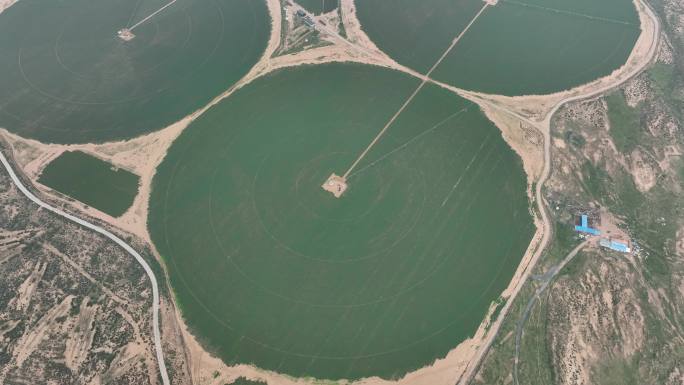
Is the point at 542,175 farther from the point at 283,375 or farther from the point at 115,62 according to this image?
the point at 115,62

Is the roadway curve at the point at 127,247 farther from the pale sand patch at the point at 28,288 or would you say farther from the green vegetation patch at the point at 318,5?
the green vegetation patch at the point at 318,5

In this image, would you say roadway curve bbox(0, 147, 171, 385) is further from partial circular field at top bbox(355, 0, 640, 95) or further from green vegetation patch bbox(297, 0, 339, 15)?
green vegetation patch bbox(297, 0, 339, 15)

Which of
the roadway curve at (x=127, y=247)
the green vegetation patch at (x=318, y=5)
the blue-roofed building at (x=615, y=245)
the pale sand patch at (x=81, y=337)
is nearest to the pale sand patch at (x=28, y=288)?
the pale sand patch at (x=81, y=337)

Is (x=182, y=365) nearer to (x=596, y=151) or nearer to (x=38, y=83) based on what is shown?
(x=38, y=83)

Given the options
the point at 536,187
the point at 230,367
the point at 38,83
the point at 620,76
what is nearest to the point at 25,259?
the point at 230,367

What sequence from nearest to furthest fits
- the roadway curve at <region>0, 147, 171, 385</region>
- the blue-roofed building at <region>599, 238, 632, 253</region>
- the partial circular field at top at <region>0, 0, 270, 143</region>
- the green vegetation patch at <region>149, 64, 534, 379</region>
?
the roadway curve at <region>0, 147, 171, 385</region>
the green vegetation patch at <region>149, 64, 534, 379</region>
the blue-roofed building at <region>599, 238, 632, 253</region>
the partial circular field at top at <region>0, 0, 270, 143</region>

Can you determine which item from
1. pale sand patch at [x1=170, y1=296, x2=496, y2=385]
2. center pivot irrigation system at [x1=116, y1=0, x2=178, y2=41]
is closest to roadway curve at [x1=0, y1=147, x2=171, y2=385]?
pale sand patch at [x1=170, y1=296, x2=496, y2=385]

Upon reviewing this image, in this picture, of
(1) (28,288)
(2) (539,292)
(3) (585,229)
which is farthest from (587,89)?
(1) (28,288)
